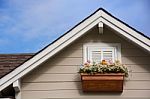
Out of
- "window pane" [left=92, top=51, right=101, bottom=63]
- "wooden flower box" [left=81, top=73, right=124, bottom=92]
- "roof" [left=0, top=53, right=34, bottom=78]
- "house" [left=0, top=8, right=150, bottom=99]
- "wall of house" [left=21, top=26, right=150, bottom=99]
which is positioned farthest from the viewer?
"roof" [left=0, top=53, right=34, bottom=78]

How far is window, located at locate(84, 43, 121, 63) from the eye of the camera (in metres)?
10.8

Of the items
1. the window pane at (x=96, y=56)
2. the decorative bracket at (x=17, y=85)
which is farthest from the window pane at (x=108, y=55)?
the decorative bracket at (x=17, y=85)

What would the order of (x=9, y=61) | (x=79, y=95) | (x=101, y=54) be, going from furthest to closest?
(x=9, y=61) → (x=101, y=54) → (x=79, y=95)

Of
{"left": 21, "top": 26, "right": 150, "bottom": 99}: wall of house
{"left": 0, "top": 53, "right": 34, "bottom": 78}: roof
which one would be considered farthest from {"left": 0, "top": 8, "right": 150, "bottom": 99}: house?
{"left": 0, "top": 53, "right": 34, "bottom": 78}: roof

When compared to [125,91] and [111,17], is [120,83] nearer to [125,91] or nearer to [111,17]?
[125,91]

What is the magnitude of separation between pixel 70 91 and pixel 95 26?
1.62 m

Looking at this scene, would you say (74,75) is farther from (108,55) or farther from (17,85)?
(17,85)

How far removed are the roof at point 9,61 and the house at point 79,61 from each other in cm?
106

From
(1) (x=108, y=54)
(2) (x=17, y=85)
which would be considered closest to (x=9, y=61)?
(2) (x=17, y=85)

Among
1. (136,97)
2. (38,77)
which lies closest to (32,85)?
(38,77)

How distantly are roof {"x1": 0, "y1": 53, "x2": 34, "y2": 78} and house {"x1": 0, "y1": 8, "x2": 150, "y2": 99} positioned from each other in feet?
3.47

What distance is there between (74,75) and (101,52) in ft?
2.73

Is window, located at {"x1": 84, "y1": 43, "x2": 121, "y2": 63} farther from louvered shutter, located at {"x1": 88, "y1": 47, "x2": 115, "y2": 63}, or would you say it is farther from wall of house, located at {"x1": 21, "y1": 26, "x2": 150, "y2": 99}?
wall of house, located at {"x1": 21, "y1": 26, "x2": 150, "y2": 99}

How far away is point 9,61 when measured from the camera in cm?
1234
